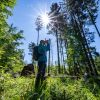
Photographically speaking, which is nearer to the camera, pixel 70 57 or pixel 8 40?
pixel 8 40

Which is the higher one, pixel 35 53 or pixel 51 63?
pixel 51 63

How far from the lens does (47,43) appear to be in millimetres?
11250

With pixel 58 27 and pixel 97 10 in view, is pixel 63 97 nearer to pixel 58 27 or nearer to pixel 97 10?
pixel 97 10

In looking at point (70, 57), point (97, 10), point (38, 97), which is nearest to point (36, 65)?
point (38, 97)

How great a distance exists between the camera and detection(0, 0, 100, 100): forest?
731 centimetres

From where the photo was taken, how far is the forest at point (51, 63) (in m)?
7.31

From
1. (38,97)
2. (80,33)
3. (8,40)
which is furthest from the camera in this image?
(80,33)

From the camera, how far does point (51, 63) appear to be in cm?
3962

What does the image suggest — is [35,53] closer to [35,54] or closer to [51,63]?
[35,54]

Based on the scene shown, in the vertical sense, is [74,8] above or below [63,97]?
above

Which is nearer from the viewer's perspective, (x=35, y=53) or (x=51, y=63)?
(x=35, y=53)

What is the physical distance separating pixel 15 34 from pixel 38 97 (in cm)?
1646

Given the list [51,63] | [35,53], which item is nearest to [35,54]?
[35,53]

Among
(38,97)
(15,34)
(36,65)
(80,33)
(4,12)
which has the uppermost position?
(80,33)
